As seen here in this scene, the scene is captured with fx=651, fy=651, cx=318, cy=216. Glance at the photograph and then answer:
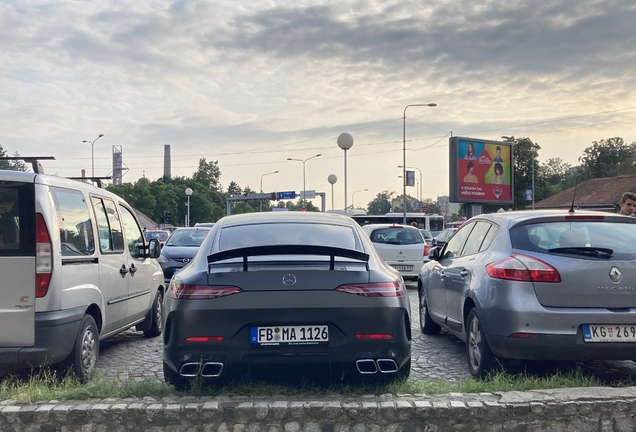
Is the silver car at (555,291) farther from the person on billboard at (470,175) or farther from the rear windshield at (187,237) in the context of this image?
the person on billboard at (470,175)

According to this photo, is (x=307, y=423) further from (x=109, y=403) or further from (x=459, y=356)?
(x=459, y=356)

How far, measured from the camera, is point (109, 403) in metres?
4.25

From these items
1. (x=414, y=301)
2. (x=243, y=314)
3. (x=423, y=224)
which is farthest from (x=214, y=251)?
(x=423, y=224)

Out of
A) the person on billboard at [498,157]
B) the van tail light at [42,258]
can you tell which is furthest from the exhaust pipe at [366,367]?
the person on billboard at [498,157]

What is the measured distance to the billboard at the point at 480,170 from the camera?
30.9m

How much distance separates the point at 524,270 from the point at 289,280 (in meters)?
2.03

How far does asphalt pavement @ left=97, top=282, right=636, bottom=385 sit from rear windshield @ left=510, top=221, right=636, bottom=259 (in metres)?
1.07

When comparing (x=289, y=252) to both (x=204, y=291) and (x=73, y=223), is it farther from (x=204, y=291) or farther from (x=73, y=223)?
(x=73, y=223)

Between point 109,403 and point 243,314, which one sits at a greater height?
point 243,314

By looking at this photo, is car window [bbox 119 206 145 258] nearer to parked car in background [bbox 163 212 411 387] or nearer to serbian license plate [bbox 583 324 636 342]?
parked car in background [bbox 163 212 411 387]

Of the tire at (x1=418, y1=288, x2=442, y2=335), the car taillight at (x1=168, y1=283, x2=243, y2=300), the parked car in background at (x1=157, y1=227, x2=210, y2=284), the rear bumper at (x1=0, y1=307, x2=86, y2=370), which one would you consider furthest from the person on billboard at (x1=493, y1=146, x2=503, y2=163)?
the car taillight at (x1=168, y1=283, x2=243, y2=300)

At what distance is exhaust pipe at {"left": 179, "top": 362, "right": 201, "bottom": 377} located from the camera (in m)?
4.49

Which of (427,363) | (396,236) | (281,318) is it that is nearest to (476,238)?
(427,363)

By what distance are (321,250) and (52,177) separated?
2537 millimetres
